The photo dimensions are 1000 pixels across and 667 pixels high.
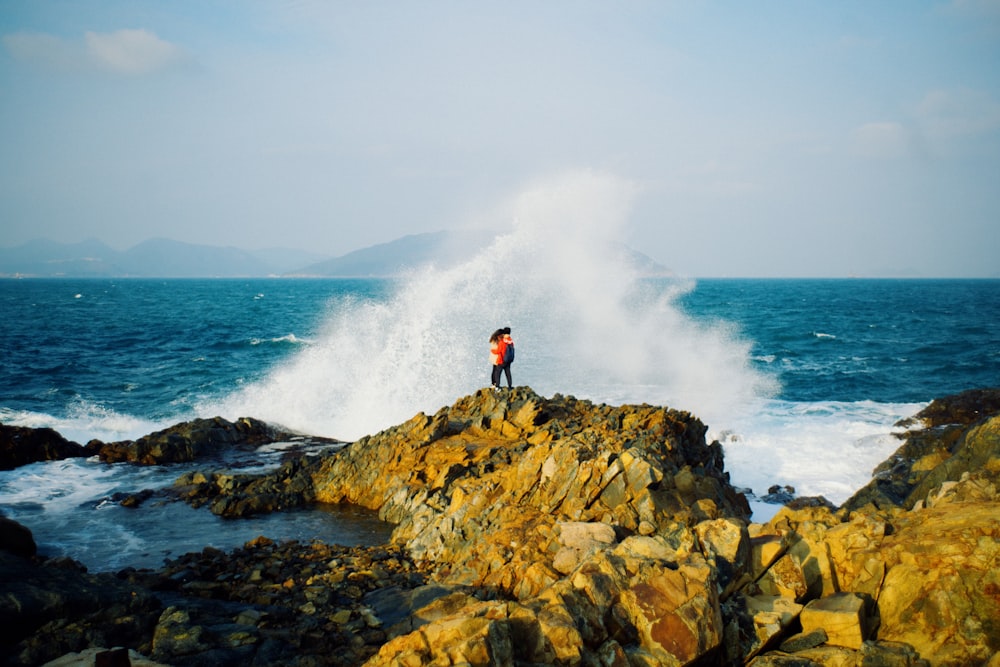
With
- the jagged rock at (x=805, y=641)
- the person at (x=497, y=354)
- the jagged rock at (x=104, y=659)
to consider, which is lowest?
the jagged rock at (x=104, y=659)

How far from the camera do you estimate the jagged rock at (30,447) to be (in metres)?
16.8

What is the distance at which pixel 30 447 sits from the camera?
56.6ft

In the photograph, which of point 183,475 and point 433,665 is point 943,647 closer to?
point 433,665

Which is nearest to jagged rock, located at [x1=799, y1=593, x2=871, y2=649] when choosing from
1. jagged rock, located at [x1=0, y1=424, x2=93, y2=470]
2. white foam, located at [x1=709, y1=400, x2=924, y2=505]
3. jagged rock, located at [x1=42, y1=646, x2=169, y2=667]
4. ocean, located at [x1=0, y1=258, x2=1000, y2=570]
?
jagged rock, located at [x1=42, y1=646, x2=169, y2=667]

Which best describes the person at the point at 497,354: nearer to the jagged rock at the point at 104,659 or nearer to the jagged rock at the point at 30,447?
the jagged rock at the point at 104,659

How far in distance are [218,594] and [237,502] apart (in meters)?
4.54

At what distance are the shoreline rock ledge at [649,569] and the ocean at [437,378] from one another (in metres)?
2.81

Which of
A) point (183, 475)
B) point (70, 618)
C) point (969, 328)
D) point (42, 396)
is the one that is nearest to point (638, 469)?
point (70, 618)

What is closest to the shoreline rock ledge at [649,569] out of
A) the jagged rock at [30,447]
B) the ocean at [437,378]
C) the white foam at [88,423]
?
the ocean at [437,378]

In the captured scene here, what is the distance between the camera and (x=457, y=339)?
3109 cm

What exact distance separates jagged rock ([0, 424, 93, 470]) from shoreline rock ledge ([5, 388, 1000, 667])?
740 cm

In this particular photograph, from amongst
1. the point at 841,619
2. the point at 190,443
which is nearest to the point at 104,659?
the point at 841,619

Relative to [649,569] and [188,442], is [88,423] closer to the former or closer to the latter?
[188,442]

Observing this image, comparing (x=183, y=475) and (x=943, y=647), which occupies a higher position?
(x=943, y=647)
